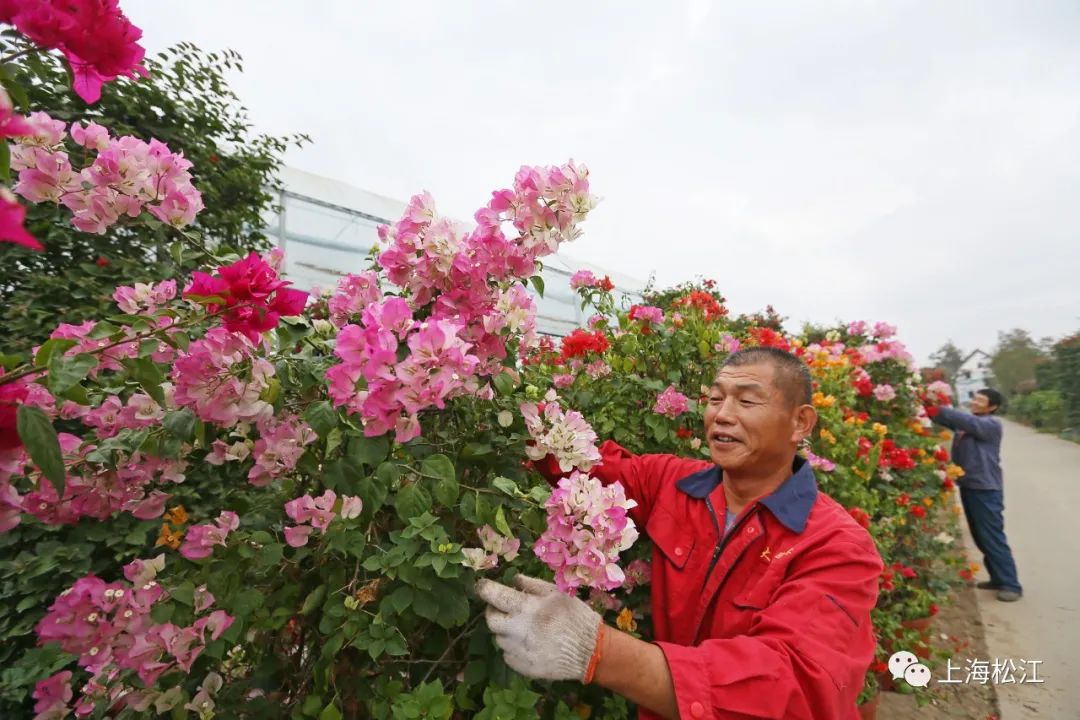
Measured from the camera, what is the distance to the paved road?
3.19 metres

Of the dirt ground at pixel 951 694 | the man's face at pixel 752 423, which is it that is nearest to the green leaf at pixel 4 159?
the man's face at pixel 752 423

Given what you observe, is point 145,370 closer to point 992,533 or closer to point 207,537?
point 207,537

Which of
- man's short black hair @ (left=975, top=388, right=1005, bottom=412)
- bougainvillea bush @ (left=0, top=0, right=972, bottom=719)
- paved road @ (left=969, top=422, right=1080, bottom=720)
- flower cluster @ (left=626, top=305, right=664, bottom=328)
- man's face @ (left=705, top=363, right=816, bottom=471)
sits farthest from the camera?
man's short black hair @ (left=975, top=388, right=1005, bottom=412)

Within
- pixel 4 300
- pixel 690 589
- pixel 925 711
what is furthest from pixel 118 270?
pixel 925 711

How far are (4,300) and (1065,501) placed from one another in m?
10.7

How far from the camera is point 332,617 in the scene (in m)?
1.10

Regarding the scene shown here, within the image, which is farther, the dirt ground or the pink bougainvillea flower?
the dirt ground

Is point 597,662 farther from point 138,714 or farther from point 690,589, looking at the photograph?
point 138,714

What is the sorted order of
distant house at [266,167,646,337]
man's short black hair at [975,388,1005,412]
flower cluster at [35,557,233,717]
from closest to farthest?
flower cluster at [35,557,233,717], man's short black hair at [975,388,1005,412], distant house at [266,167,646,337]

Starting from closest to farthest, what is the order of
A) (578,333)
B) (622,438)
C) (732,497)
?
(732,497), (622,438), (578,333)

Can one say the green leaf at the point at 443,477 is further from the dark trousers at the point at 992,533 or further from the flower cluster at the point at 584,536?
the dark trousers at the point at 992,533

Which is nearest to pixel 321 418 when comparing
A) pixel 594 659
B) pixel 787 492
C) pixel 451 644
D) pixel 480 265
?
pixel 480 265

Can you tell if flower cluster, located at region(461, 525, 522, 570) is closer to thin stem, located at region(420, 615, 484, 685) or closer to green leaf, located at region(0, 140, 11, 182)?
thin stem, located at region(420, 615, 484, 685)

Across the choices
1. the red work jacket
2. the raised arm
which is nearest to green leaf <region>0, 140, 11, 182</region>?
the red work jacket
